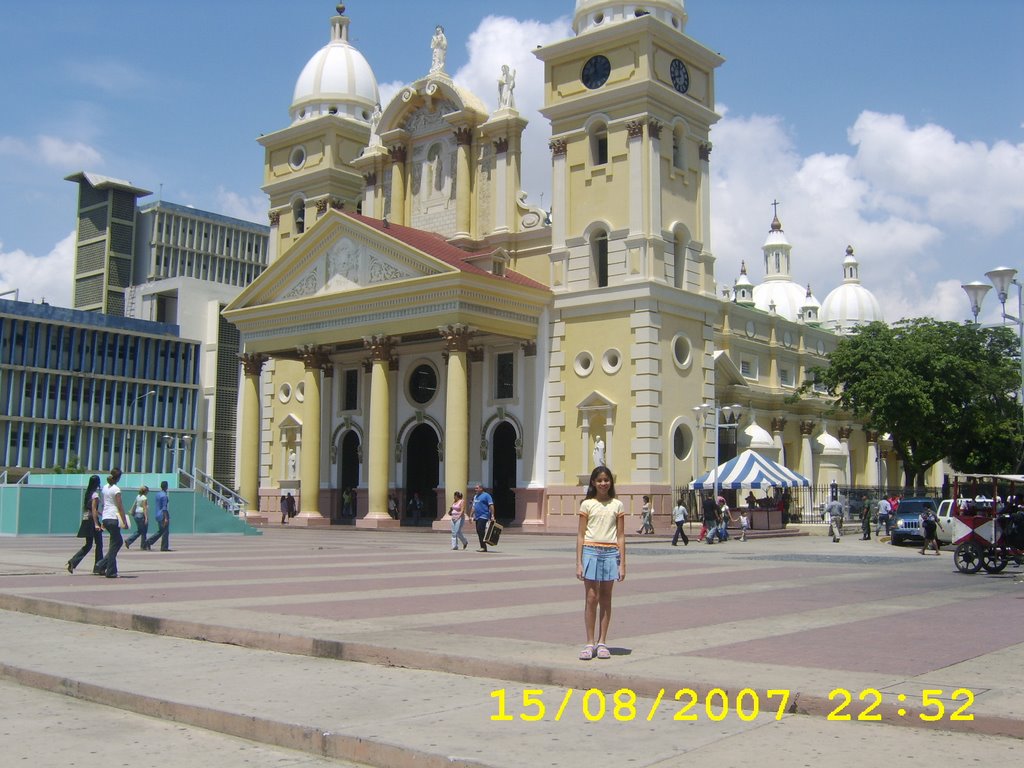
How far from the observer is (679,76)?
4606 cm

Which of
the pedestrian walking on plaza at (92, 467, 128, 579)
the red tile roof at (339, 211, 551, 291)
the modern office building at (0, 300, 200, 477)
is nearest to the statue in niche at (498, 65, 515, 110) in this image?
the red tile roof at (339, 211, 551, 291)

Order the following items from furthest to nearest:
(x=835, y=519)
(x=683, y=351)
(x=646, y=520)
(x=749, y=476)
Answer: (x=683, y=351), (x=749, y=476), (x=646, y=520), (x=835, y=519)

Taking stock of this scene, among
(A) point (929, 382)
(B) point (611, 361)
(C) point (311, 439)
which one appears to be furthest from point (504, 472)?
(A) point (929, 382)

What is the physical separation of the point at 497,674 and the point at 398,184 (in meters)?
45.1

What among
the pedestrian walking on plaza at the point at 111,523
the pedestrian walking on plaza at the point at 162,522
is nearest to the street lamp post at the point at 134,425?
the pedestrian walking on plaza at the point at 162,522

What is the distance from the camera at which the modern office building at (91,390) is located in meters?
94.7

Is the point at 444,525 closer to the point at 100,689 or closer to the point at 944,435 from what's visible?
the point at 944,435

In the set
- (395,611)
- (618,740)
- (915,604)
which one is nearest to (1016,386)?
(915,604)

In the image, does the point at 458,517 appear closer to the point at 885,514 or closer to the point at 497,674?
the point at 497,674

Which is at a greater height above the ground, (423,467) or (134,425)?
(134,425)

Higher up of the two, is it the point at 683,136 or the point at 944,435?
the point at 683,136

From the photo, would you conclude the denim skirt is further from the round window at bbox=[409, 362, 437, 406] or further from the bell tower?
the round window at bbox=[409, 362, 437, 406]

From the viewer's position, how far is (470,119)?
49969 millimetres

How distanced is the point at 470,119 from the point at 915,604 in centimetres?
3861
